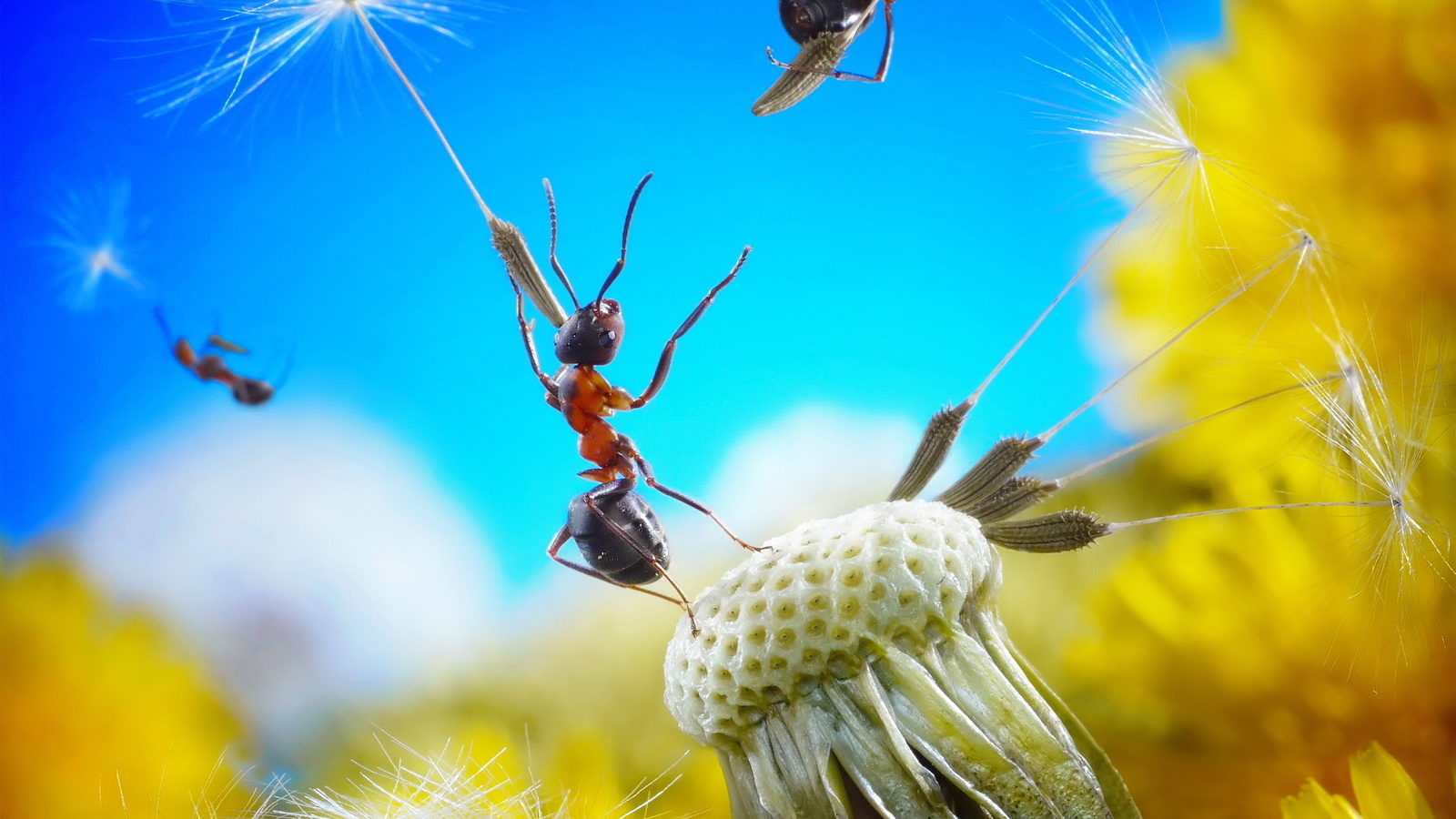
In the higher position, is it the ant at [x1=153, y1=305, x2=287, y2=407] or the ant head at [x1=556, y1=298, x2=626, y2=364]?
the ant at [x1=153, y1=305, x2=287, y2=407]

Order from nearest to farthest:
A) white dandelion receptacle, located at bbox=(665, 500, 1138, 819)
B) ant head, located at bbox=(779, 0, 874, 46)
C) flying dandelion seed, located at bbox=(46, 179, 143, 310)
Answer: white dandelion receptacle, located at bbox=(665, 500, 1138, 819), ant head, located at bbox=(779, 0, 874, 46), flying dandelion seed, located at bbox=(46, 179, 143, 310)

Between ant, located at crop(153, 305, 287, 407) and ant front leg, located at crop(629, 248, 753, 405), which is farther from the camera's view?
ant, located at crop(153, 305, 287, 407)

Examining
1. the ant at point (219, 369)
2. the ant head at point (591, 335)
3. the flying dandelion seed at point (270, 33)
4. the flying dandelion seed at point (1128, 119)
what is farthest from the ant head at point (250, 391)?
the flying dandelion seed at point (1128, 119)

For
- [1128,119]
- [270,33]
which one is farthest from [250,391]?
[1128,119]

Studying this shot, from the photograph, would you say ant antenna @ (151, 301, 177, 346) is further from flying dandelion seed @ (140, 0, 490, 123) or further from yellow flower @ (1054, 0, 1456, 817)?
yellow flower @ (1054, 0, 1456, 817)

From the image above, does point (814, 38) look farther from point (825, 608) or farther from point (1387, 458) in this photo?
point (1387, 458)

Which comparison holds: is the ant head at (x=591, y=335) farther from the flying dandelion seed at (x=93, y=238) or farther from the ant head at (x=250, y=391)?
the flying dandelion seed at (x=93, y=238)

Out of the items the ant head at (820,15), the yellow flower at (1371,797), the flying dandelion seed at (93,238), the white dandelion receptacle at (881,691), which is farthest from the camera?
the flying dandelion seed at (93,238)

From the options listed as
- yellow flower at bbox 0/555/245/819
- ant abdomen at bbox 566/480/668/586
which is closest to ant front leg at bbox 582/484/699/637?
ant abdomen at bbox 566/480/668/586
